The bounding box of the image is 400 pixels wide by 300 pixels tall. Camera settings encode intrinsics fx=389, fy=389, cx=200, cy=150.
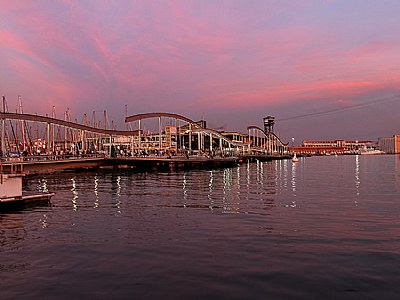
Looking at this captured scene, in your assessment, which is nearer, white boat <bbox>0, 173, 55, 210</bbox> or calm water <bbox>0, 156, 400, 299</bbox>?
calm water <bbox>0, 156, 400, 299</bbox>

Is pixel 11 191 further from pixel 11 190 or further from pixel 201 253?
pixel 201 253

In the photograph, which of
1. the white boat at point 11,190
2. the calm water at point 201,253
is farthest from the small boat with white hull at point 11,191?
the calm water at point 201,253

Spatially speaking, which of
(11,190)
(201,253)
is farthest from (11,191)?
(201,253)

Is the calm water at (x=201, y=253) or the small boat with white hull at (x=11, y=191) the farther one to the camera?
the small boat with white hull at (x=11, y=191)

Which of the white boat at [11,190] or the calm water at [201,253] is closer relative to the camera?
the calm water at [201,253]

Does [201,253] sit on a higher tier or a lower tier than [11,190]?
lower

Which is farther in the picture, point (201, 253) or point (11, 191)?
point (11, 191)

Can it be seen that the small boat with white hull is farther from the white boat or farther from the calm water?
the calm water

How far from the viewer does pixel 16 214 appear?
24.1 meters

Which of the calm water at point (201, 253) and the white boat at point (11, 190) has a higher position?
the white boat at point (11, 190)

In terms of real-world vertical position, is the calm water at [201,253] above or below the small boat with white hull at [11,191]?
below

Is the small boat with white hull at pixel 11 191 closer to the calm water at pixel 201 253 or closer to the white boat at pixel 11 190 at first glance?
the white boat at pixel 11 190

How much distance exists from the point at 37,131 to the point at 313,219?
11170cm

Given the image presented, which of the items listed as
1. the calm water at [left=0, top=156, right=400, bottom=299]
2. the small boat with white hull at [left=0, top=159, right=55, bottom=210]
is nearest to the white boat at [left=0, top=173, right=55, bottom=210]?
the small boat with white hull at [left=0, top=159, right=55, bottom=210]
